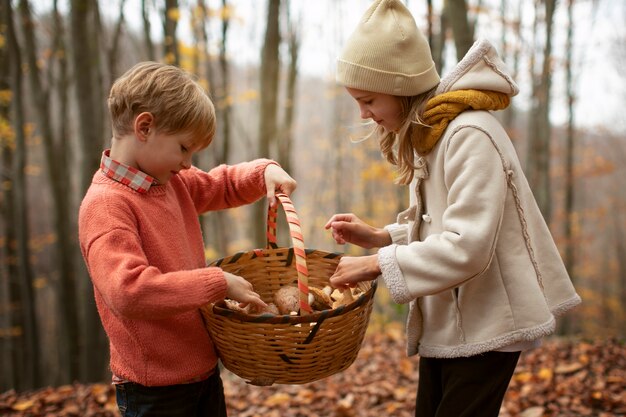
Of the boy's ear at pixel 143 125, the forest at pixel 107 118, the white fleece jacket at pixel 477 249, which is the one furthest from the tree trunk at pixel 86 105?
the white fleece jacket at pixel 477 249

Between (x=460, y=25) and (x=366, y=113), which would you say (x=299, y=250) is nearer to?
(x=366, y=113)

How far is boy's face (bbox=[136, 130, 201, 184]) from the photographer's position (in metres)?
1.83

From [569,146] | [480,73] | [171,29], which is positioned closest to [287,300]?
[480,73]

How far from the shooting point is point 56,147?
26.6 ft

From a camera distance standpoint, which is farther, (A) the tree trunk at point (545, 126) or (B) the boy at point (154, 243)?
(A) the tree trunk at point (545, 126)

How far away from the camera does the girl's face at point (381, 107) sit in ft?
6.70

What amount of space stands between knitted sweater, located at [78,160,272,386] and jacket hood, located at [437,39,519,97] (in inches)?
43.8

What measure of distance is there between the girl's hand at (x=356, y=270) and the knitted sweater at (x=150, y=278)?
47 centimetres

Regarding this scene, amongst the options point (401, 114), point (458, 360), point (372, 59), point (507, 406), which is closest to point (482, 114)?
point (401, 114)

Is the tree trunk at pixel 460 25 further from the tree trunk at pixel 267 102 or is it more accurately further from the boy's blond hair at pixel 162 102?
the tree trunk at pixel 267 102

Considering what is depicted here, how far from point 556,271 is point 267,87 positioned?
543 cm

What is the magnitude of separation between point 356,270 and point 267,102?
528 centimetres

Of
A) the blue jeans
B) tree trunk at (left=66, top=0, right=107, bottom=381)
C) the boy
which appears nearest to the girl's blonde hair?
the boy

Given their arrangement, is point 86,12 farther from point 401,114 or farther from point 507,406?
point 507,406
